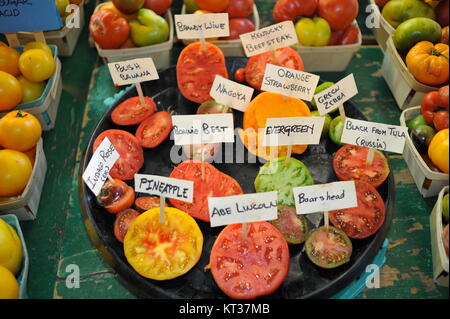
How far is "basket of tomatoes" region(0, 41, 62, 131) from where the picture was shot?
1.67 m

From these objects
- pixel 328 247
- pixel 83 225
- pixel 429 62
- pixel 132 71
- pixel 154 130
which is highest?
pixel 132 71

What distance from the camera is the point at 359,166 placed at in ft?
4.99

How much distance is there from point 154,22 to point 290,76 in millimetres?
867

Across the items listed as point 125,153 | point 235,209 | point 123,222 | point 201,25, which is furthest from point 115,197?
point 201,25

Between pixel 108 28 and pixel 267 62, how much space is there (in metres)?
0.80

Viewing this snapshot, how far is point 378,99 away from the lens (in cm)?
203

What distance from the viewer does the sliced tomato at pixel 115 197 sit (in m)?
1.39

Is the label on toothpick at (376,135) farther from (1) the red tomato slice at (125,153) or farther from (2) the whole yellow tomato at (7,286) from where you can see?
(2) the whole yellow tomato at (7,286)

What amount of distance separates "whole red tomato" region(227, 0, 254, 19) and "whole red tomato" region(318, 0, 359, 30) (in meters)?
0.38

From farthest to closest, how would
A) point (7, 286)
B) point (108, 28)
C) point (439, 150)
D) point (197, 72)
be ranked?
point (108, 28), point (197, 72), point (439, 150), point (7, 286)

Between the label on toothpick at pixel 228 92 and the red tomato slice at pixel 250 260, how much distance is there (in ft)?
1.84

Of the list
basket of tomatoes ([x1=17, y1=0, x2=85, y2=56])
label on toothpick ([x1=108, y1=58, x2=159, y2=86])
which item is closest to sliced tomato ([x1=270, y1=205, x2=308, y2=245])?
label on toothpick ([x1=108, y1=58, x2=159, y2=86])

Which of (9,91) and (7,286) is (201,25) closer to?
(9,91)

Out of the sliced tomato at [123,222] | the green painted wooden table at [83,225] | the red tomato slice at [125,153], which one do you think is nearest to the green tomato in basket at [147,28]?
the green painted wooden table at [83,225]
